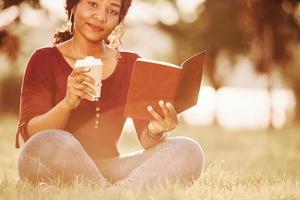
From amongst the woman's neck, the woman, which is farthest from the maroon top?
the woman's neck

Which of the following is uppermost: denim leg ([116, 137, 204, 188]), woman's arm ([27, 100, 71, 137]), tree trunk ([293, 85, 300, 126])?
woman's arm ([27, 100, 71, 137])

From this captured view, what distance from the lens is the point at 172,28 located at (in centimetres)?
1961

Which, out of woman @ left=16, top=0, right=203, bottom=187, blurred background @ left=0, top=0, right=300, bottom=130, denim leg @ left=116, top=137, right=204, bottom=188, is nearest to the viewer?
woman @ left=16, top=0, right=203, bottom=187

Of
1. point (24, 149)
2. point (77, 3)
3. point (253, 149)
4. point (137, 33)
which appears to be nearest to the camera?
point (24, 149)

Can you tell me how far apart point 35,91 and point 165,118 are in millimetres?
889

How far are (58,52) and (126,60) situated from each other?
0.51 meters

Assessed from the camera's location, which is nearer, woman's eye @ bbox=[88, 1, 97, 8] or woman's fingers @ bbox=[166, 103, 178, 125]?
woman's fingers @ bbox=[166, 103, 178, 125]

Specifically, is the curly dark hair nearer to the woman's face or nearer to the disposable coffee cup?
the woman's face

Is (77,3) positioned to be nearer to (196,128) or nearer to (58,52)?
(58,52)

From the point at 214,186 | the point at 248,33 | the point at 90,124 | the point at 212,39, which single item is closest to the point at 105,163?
the point at 90,124

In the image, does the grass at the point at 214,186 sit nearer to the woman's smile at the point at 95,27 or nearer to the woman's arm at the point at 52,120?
the woman's arm at the point at 52,120

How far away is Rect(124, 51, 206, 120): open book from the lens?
12.8ft

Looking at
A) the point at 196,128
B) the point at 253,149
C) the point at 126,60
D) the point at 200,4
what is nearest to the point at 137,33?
the point at 200,4

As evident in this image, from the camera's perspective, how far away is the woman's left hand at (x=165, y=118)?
3.97 meters
